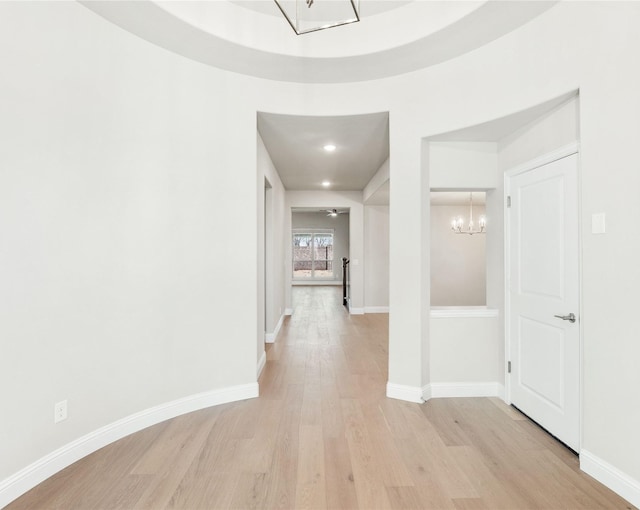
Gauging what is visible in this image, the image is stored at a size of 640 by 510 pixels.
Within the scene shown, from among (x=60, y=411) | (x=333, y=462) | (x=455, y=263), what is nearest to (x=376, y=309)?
(x=455, y=263)

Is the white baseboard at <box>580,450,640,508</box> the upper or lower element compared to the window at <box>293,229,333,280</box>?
lower

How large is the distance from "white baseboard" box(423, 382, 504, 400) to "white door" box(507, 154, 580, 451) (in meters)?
0.22

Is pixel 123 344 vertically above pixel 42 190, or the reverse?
pixel 42 190

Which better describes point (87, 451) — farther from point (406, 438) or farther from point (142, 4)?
point (142, 4)

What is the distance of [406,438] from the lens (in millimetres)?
2414

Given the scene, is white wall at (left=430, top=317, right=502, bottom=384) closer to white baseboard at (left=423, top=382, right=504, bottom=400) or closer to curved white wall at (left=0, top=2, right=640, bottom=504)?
white baseboard at (left=423, top=382, right=504, bottom=400)

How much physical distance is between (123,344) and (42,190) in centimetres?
114

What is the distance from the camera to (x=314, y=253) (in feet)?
47.2

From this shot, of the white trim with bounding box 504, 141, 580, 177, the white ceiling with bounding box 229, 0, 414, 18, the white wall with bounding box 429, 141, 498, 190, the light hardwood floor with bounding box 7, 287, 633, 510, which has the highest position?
the white ceiling with bounding box 229, 0, 414, 18

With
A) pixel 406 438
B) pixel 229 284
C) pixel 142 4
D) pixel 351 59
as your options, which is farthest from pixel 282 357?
pixel 142 4

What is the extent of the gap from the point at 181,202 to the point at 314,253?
1163cm

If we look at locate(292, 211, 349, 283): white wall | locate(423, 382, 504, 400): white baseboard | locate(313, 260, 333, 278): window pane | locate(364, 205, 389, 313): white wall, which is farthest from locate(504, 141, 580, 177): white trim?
locate(313, 260, 333, 278): window pane

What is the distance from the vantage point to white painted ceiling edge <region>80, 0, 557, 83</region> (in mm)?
2285

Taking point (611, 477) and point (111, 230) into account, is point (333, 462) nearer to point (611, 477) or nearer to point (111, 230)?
point (611, 477)
